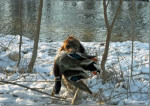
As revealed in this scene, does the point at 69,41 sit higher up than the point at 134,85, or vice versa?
the point at 69,41

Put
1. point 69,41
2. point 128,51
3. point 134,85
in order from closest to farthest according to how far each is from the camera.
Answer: point 69,41 → point 134,85 → point 128,51

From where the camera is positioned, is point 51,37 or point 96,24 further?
point 96,24

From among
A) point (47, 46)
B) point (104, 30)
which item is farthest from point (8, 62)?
point (104, 30)

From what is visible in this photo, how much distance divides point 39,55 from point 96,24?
905 centimetres

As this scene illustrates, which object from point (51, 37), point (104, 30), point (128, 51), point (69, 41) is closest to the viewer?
point (69, 41)

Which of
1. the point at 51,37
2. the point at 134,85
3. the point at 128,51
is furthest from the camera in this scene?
the point at 51,37

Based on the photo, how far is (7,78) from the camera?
5328 millimetres

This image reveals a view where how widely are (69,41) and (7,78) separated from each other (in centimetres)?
216

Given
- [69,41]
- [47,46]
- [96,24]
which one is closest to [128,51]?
[47,46]

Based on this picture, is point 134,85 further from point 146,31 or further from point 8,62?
point 146,31

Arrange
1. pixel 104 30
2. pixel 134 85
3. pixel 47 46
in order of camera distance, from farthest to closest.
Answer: pixel 104 30, pixel 47 46, pixel 134 85

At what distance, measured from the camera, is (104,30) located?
594 inches

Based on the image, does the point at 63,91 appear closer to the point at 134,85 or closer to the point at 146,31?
the point at 134,85

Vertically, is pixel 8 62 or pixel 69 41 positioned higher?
pixel 69 41
